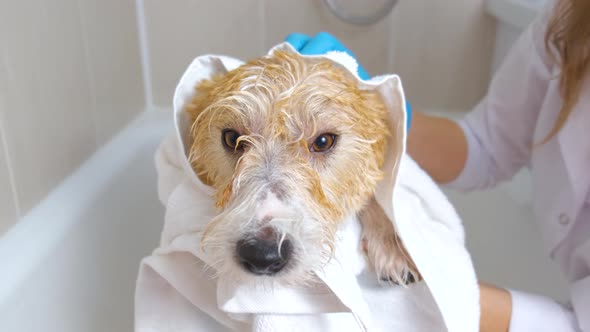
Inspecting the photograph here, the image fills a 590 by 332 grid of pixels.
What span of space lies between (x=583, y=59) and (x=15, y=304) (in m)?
0.88

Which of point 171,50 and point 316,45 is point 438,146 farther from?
point 171,50

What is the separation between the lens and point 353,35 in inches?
49.9

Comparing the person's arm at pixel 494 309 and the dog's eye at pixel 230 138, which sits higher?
the dog's eye at pixel 230 138

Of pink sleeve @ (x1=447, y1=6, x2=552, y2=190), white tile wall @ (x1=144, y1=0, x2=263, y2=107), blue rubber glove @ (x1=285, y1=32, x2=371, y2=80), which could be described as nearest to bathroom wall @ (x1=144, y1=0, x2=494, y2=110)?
white tile wall @ (x1=144, y1=0, x2=263, y2=107)

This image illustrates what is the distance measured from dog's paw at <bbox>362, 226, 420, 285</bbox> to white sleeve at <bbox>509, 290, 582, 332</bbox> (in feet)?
0.75

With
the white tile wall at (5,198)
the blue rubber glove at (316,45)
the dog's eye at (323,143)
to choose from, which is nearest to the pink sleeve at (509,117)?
the blue rubber glove at (316,45)

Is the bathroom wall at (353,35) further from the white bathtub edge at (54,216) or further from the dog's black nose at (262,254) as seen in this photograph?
the dog's black nose at (262,254)

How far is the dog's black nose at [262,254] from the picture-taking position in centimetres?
51

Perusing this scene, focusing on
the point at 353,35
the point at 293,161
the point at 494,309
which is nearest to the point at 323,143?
the point at 293,161

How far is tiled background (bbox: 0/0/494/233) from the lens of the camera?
91 cm

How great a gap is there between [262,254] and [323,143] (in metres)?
0.17

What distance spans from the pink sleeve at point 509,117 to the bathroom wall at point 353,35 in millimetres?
267

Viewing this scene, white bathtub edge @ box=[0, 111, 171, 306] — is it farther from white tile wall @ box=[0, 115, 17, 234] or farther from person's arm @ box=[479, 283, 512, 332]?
person's arm @ box=[479, 283, 512, 332]

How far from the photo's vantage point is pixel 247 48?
1294 millimetres
